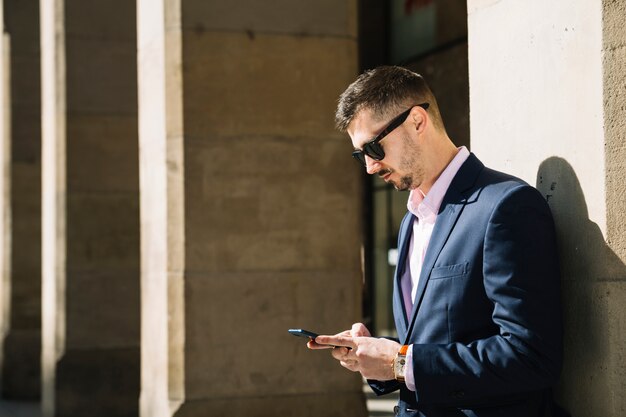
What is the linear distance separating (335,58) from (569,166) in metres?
A: 5.72

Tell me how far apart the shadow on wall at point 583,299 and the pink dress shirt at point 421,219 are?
0.36m

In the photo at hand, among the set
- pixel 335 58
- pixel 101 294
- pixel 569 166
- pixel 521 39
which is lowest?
pixel 101 294

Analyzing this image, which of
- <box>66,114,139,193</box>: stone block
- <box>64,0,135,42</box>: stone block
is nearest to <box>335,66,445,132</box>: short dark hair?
<box>66,114,139,193</box>: stone block

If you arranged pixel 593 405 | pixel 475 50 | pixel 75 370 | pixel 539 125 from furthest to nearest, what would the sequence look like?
pixel 75 370, pixel 475 50, pixel 539 125, pixel 593 405

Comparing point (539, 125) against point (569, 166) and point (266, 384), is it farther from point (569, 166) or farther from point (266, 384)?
point (266, 384)

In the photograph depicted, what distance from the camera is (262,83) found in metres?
8.73

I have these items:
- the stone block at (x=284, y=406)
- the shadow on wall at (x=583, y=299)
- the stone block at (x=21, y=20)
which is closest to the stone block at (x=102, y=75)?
the stone block at (x=21, y=20)

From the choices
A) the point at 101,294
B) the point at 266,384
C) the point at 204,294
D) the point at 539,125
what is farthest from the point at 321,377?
the point at 539,125

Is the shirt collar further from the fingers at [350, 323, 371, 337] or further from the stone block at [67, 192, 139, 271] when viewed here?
the stone block at [67, 192, 139, 271]

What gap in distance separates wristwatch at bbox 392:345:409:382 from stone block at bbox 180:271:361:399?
5.45 metres

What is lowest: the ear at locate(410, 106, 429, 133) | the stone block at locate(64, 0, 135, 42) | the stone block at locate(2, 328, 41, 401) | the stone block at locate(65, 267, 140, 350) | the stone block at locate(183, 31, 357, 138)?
the stone block at locate(2, 328, 41, 401)

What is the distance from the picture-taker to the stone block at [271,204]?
27.9 ft

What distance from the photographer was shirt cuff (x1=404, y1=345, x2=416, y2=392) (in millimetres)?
3084

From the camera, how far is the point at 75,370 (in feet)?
40.9
